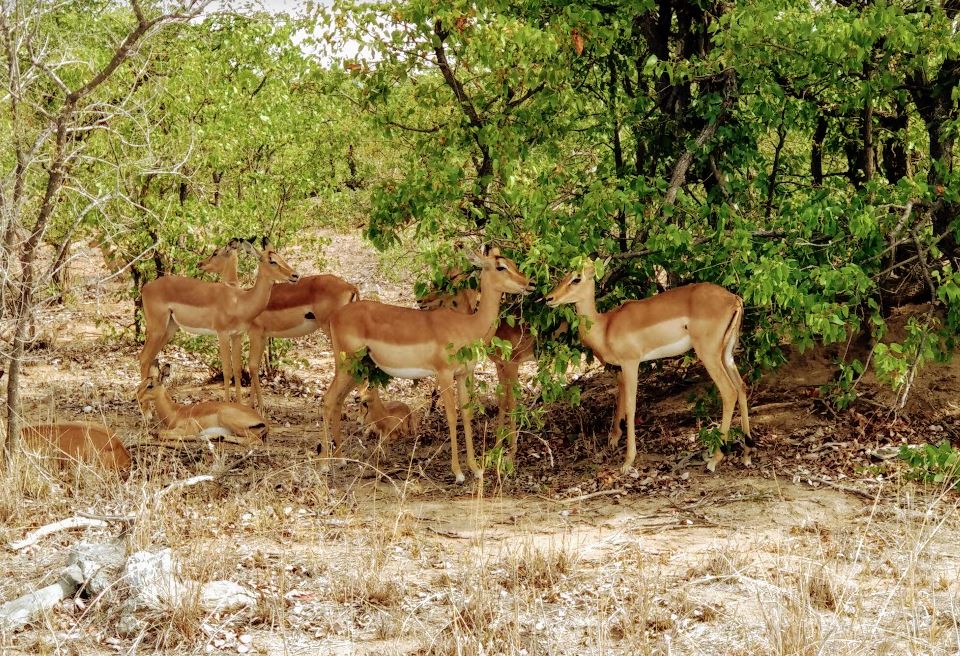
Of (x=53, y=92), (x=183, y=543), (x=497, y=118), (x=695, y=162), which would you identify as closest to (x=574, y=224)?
(x=497, y=118)

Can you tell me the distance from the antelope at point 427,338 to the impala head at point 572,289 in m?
0.39

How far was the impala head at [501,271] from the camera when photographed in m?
8.57

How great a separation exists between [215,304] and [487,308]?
3.61 meters

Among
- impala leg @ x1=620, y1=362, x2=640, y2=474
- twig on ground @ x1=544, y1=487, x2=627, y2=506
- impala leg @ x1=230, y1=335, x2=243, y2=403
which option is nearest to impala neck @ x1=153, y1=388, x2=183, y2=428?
impala leg @ x1=230, y1=335, x2=243, y2=403

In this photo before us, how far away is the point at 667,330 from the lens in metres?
8.53

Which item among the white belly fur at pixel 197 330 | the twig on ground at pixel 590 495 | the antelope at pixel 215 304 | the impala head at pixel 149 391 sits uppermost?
the antelope at pixel 215 304

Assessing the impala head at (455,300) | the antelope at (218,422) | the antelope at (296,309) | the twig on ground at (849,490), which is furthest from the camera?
the antelope at (296,309)

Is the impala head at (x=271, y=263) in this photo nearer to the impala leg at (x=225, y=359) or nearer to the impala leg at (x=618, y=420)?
the impala leg at (x=225, y=359)

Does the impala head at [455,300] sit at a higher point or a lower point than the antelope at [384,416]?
higher

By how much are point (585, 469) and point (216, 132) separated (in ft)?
16.2

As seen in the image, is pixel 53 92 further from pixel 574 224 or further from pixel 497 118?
pixel 574 224

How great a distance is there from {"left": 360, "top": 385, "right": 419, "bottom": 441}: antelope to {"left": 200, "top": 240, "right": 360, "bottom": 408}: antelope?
1.39 m

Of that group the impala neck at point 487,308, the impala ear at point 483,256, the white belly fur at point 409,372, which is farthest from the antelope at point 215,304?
the impala ear at point 483,256

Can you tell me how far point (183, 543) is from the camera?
652 cm
